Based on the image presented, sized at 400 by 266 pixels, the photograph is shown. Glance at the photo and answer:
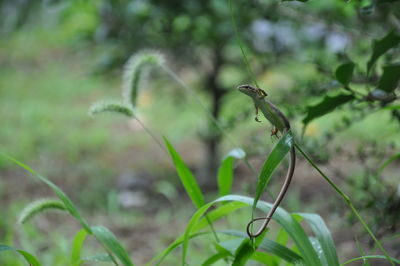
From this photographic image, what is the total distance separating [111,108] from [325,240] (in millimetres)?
448

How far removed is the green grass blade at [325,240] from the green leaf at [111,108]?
0.38 metres

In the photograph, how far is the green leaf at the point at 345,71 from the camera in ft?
2.57

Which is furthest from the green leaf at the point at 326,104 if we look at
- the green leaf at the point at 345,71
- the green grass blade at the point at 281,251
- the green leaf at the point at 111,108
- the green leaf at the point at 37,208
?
the green leaf at the point at 37,208

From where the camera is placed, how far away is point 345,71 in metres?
0.80

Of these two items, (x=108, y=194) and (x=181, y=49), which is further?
(x=108, y=194)

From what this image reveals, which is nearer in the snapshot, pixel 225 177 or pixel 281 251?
pixel 281 251

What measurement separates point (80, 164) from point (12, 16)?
1.89 metres

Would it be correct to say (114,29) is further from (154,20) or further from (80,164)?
(80,164)

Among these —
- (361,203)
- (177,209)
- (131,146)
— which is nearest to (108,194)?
(177,209)

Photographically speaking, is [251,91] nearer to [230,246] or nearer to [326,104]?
[326,104]

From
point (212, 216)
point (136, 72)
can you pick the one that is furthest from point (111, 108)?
point (212, 216)

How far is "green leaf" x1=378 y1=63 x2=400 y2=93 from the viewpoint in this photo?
75 cm

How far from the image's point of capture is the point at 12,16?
169 centimetres

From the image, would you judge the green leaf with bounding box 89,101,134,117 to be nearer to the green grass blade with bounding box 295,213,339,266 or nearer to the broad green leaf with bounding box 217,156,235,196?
the broad green leaf with bounding box 217,156,235,196
